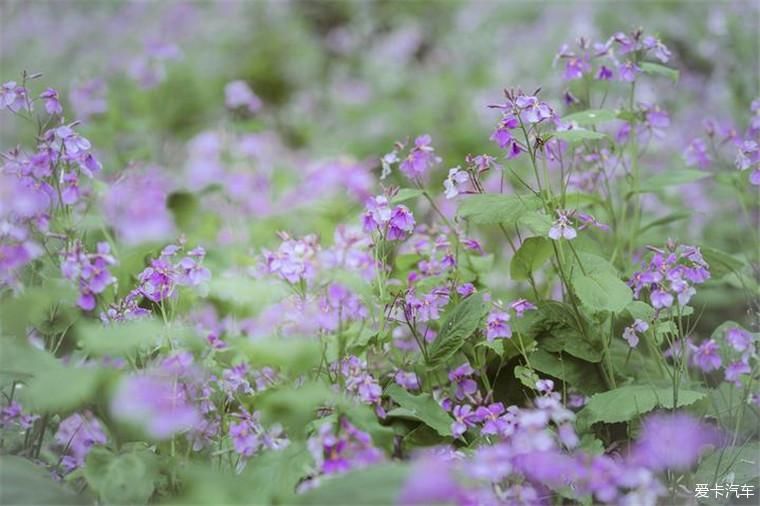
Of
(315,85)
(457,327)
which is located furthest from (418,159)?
(315,85)

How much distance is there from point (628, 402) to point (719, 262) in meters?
0.60

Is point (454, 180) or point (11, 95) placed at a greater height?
point (11, 95)

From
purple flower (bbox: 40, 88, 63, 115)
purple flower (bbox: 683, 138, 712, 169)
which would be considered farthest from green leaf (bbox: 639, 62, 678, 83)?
purple flower (bbox: 40, 88, 63, 115)

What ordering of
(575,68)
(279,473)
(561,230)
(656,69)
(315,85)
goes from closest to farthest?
(279,473)
(561,230)
(656,69)
(575,68)
(315,85)

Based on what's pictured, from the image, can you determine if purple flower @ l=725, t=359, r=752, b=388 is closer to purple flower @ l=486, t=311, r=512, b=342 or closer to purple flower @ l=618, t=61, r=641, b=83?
purple flower @ l=486, t=311, r=512, b=342

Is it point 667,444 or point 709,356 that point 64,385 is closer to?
point 667,444

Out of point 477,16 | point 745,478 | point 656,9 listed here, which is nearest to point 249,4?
point 477,16

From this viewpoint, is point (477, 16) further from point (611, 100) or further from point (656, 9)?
point (611, 100)

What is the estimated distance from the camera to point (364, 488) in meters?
1.20

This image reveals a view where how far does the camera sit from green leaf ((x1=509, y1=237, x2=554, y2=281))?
A: 1.85 m

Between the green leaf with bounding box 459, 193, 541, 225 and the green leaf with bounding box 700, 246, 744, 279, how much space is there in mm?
575

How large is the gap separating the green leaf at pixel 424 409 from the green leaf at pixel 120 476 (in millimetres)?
494

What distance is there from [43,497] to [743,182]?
73.4 inches

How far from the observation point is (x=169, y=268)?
1.72 meters
